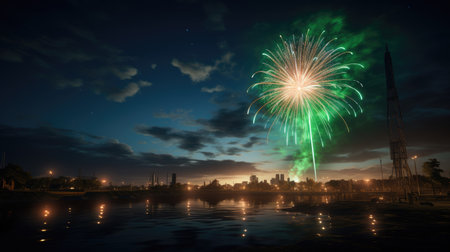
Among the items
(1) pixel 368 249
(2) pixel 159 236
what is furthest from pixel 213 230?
(1) pixel 368 249

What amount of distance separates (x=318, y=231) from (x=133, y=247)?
1925 centimetres

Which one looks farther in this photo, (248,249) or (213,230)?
(213,230)

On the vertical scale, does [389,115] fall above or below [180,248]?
above

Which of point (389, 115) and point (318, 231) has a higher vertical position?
point (389, 115)

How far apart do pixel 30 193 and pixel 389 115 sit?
13789 centimetres

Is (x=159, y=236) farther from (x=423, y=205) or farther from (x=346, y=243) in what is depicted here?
(x=423, y=205)

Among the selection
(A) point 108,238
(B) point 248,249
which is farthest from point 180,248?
(A) point 108,238

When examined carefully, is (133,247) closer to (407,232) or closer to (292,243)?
(292,243)

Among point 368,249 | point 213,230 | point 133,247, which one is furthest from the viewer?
point 213,230

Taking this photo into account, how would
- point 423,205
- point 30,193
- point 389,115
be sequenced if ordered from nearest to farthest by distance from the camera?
point 423,205
point 389,115
point 30,193

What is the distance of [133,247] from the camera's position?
21.5 meters

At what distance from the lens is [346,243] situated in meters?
21.8

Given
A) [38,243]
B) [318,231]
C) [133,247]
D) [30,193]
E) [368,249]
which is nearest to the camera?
[368,249]

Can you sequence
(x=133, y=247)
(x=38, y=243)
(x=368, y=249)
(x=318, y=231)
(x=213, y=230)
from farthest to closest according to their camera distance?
1. (x=213, y=230)
2. (x=318, y=231)
3. (x=38, y=243)
4. (x=133, y=247)
5. (x=368, y=249)
